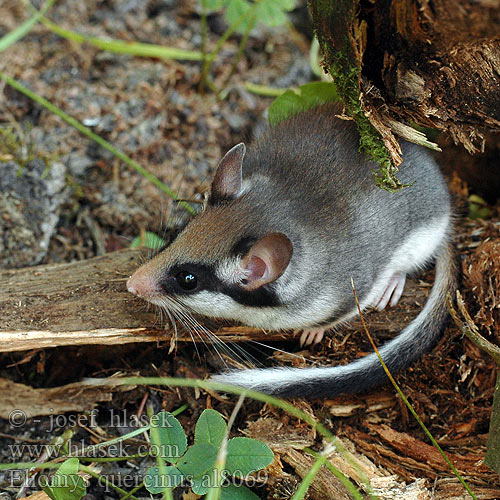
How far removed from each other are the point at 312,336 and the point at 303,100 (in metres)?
1.62

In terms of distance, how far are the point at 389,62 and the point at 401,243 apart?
1248 mm

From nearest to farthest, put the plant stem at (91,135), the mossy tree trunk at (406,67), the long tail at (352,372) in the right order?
the mossy tree trunk at (406,67), the long tail at (352,372), the plant stem at (91,135)

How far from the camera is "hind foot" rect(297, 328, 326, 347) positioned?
3771 mm

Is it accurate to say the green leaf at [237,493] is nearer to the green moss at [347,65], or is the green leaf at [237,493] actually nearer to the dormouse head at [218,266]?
the dormouse head at [218,266]

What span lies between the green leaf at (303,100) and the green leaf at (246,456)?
224 centimetres

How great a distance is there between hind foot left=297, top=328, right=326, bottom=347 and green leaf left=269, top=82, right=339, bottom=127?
144 cm

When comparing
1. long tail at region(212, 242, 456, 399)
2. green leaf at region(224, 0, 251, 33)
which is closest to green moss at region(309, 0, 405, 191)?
long tail at region(212, 242, 456, 399)

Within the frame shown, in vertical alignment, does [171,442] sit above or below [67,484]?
above

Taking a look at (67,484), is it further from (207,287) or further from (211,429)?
(207,287)

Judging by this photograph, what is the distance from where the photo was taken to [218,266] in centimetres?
345

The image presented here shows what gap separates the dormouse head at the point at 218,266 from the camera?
136 inches

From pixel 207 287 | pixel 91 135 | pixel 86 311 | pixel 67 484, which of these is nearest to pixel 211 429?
pixel 67 484

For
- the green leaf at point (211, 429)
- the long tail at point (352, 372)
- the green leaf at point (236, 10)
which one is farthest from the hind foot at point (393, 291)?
the green leaf at point (236, 10)

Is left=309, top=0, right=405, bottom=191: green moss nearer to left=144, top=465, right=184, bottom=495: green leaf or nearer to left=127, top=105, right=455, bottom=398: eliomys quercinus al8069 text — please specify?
left=127, top=105, right=455, bottom=398: eliomys quercinus al8069 text
